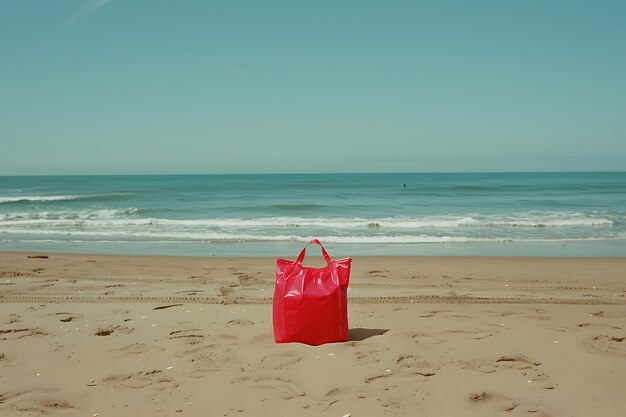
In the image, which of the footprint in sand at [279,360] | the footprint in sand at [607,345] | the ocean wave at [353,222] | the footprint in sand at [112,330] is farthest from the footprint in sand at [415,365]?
the ocean wave at [353,222]

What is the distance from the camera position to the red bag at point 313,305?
421 centimetres

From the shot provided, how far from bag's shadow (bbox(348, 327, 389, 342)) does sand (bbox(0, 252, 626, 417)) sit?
0.06 feet

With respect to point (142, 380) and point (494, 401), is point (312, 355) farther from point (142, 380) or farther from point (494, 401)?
point (494, 401)

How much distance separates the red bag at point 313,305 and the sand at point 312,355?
0.11 meters

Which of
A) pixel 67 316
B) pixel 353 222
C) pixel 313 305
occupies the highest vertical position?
pixel 313 305

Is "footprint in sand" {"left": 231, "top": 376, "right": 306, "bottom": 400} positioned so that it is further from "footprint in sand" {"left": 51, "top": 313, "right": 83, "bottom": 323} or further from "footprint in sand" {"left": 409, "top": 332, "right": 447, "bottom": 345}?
"footprint in sand" {"left": 51, "top": 313, "right": 83, "bottom": 323}

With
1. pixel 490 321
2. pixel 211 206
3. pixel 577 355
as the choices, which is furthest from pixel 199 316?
pixel 211 206

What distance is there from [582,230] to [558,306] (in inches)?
497

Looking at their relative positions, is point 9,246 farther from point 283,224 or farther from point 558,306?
point 558,306

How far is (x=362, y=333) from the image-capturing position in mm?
4641

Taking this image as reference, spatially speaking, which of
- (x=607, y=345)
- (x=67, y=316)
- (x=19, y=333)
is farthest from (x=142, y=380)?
(x=607, y=345)

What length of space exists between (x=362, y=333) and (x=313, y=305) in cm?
66

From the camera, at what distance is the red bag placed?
166 inches

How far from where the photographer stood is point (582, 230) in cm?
1706
